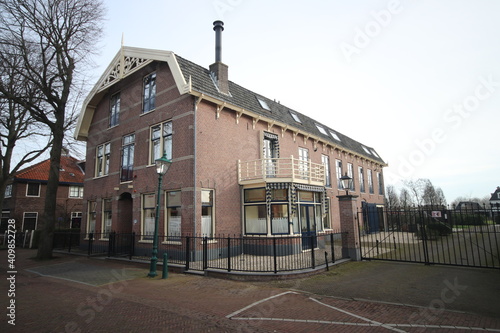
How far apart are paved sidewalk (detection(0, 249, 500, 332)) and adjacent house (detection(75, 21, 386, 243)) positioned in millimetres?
4403

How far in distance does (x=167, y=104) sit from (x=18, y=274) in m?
9.69

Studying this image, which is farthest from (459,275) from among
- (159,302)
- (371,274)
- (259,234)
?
(159,302)

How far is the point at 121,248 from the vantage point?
48.9ft

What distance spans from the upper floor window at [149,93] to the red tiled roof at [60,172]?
1584 centimetres

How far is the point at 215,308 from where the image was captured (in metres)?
6.39

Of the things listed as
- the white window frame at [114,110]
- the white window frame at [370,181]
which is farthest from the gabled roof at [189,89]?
the white window frame at [370,181]

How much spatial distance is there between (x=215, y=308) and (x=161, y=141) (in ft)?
33.0

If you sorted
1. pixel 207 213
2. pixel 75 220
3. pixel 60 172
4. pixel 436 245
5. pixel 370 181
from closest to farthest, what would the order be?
1. pixel 436 245
2. pixel 207 213
3. pixel 370 181
4. pixel 75 220
5. pixel 60 172

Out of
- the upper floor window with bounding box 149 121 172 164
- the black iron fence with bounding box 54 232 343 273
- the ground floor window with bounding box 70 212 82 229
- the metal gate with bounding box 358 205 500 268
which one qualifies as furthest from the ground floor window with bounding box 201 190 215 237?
the ground floor window with bounding box 70 212 82 229

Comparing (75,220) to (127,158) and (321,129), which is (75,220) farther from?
(321,129)

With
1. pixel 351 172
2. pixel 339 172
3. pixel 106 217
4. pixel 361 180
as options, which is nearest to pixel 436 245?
pixel 339 172

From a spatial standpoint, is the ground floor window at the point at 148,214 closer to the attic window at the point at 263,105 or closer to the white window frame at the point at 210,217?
the white window frame at the point at 210,217

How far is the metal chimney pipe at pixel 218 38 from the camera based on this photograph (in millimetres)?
15836

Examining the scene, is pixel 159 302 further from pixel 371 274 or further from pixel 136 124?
pixel 136 124
